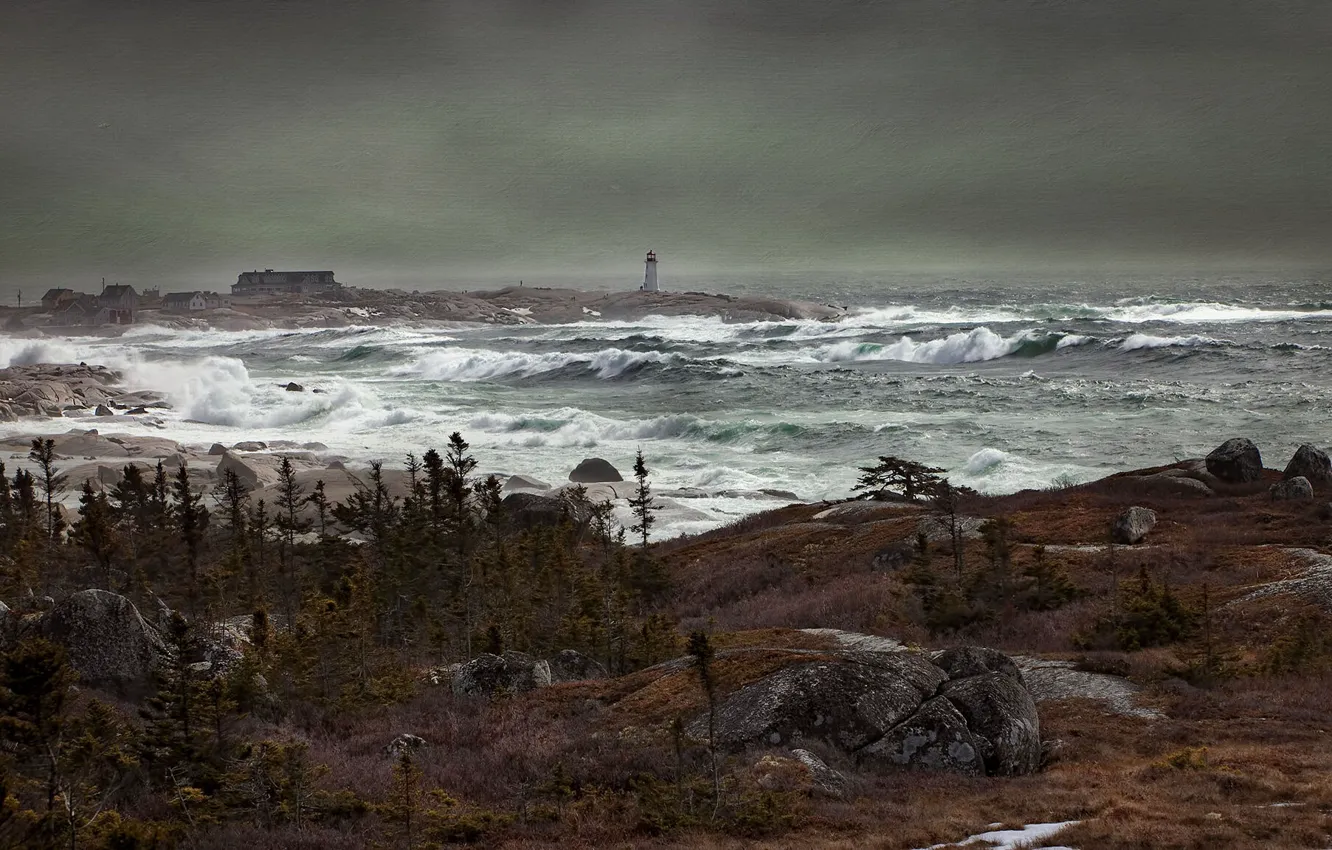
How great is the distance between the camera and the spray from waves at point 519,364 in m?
89.8

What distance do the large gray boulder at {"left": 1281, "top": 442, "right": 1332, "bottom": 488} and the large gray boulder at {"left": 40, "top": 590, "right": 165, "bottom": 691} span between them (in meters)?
31.3

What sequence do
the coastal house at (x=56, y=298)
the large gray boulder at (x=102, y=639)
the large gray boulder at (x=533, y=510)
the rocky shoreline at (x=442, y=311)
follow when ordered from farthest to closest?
the coastal house at (x=56, y=298)
the rocky shoreline at (x=442, y=311)
the large gray boulder at (x=533, y=510)
the large gray boulder at (x=102, y=639)

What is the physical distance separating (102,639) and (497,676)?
5459 mm

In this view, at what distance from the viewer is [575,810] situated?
9.76 metres

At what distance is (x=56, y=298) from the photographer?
166125mm

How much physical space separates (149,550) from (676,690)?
21331mm

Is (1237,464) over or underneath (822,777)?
over

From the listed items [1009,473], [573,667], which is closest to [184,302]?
[1009,473]

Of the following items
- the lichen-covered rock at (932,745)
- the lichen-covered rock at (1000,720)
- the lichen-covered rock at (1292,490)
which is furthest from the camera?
the lichen-covered rock at (1292,490)

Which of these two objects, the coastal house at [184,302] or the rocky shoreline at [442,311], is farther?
the coastal house at [184,302]

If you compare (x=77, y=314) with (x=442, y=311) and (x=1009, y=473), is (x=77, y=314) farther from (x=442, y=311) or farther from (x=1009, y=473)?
(x=1009, y=473)

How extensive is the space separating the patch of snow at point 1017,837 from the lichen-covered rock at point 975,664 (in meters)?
3.24

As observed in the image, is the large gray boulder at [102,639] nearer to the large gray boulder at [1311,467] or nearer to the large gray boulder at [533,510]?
the large gray boulder at [533,510]

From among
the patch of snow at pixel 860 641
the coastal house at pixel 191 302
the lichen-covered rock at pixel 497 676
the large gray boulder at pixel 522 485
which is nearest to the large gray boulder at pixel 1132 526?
the patch of snow at pixel 860 641
